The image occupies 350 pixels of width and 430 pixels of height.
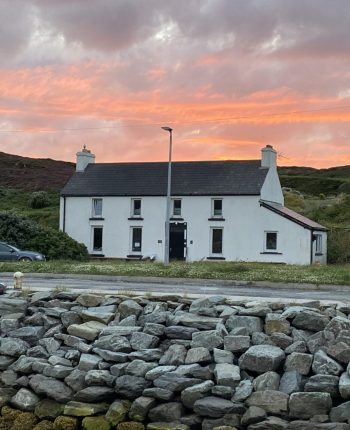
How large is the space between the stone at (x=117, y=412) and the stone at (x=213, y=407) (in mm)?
1126

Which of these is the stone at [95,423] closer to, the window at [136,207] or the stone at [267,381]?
the stone at [267,381]

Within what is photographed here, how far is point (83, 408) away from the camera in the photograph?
1095 centimetres

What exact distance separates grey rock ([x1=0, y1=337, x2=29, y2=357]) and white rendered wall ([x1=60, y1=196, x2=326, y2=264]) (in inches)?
1309

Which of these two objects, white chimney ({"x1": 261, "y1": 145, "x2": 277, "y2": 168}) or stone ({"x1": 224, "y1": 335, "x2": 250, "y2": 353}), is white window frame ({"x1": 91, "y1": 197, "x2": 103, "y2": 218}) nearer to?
white chimney ({"x1": 261, "y1": 145, "x2": 277, "y2": 168})

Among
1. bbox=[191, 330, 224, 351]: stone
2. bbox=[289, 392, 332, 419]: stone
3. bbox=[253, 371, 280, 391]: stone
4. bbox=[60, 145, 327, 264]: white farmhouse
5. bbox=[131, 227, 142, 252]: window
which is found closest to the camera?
bbox=[289, 392, 332, 419]: stone

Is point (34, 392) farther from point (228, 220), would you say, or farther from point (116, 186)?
point (116, 186)

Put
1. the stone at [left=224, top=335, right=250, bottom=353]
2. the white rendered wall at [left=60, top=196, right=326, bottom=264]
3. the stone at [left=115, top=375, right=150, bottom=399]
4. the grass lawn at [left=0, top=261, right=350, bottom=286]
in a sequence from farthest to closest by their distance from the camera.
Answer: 1. the white rendered wall at [left=60, top=196, right=326, bottom=264]
2. the grass lawn at [left=0, top=261, right=350, bottom=286]
3. the stone at [left=224, top=335, right=250, bottom=353]
4. the stone at [left=115, top=375, right=150, bottom=399]

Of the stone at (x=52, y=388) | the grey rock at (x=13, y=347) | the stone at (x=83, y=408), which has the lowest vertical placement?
the stone at (x=83, y=408)

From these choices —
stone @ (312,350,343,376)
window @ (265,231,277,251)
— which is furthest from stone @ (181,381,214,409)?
window @ (265,231,277,251)

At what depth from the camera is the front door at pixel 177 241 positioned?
47.7m

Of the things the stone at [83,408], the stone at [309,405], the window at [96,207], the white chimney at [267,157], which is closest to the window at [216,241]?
the white chimney at [267,157]

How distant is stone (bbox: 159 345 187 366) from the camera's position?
11536 millimetres

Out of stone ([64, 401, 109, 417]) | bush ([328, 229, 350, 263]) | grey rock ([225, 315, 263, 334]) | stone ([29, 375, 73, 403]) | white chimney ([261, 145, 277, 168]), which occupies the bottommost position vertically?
stone ([64, 401, 109, 417])

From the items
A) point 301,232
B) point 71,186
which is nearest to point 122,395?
point 301,232
